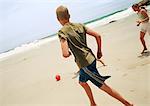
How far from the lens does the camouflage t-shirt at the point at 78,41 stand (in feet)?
14.9

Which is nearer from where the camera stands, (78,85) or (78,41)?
(78,41)

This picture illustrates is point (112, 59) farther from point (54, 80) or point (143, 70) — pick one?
point (143, 70)

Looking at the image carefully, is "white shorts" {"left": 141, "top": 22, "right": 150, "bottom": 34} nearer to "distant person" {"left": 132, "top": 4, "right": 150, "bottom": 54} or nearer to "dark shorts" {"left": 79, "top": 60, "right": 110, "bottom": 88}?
"distant person" {"left": 132, "top": 4, "right": 150, "bottom": 54}

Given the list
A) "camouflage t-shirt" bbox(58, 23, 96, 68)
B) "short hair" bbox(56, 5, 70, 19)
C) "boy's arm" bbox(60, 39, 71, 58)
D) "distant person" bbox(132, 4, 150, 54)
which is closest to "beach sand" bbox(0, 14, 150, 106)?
"distant person" bbox(132, 4, 150, 54)

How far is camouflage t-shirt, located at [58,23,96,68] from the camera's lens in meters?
4.54

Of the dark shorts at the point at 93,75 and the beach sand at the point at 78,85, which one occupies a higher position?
the dark shorts at the point at 93,75

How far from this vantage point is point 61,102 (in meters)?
6.36

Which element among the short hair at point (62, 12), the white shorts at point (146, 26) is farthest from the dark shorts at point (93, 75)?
the white shorts at point (146, 26)

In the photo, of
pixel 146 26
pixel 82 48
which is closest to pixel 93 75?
pixel 82 48

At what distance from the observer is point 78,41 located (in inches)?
181

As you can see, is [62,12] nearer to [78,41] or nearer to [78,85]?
[78,41]

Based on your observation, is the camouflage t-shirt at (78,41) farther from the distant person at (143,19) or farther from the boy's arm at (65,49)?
the distant person at (143,19)

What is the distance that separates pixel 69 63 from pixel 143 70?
12.4ft

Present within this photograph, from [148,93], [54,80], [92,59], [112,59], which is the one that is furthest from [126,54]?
[92,59]
